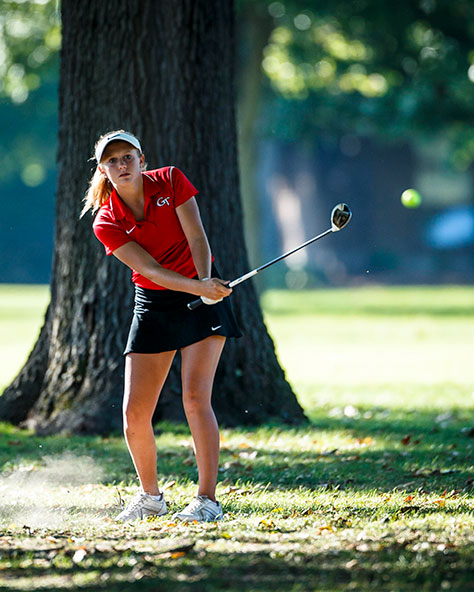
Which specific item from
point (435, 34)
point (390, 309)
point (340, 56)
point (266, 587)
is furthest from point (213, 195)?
point (340, 56)

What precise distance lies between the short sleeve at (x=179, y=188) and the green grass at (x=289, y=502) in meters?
1.56

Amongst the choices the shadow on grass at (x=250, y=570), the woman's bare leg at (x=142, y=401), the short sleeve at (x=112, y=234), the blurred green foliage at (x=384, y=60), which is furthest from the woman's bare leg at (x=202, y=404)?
the blurred green foliage at (x=384, y=60)

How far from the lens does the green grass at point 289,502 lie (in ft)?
14.1

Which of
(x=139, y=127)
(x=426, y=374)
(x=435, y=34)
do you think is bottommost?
(x=426, y=374)

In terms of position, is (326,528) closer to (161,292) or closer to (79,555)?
(79,555)

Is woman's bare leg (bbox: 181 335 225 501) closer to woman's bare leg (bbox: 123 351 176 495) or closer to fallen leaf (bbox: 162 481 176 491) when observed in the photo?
woman's bare leg (bbox: 123 351 176 495)

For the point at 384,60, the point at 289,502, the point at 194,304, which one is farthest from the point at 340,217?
the point at 384,60

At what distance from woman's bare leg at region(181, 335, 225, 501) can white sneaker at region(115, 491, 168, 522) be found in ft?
0.96

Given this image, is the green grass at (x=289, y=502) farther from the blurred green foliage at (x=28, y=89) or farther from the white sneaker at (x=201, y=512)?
the blurred green foliage at (x=28, y=89)

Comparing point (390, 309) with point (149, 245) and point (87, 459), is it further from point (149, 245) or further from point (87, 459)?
point (149, 245)

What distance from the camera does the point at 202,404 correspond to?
5477 millimetres

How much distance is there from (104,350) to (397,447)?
2.27 meters

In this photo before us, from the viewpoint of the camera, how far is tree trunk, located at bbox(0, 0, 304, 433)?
8281mm

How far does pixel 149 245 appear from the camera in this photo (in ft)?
17.9
